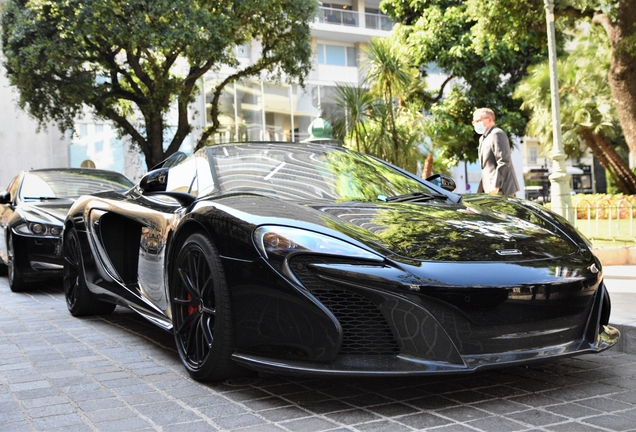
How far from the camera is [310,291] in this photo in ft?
10.4

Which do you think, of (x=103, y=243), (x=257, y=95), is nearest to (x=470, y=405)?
(x=103, y=243)

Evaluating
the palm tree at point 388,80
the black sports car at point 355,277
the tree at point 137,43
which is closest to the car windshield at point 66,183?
the black sports car at point 355,277

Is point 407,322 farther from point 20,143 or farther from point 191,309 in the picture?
point 20,143

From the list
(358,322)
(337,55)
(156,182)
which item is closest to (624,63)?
(156,182)

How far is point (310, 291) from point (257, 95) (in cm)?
3456

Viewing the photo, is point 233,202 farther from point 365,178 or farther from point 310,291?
point 365,178

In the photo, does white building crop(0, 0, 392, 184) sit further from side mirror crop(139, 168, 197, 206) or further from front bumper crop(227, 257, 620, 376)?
front bumper crop(227, 257, 620, 376)

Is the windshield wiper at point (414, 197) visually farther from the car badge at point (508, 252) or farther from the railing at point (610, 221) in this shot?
the railing at point (610, 221)

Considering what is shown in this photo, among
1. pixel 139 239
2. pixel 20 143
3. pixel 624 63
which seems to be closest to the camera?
pixel 139 239

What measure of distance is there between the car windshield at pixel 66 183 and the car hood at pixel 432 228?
211 inches

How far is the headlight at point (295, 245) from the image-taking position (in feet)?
10.4

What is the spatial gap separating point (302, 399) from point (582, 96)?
78.0 ft

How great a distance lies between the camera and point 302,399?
3510mm

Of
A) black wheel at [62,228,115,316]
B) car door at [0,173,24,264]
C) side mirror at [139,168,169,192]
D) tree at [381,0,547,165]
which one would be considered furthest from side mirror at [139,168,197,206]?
tree at [381,0,547,165]
